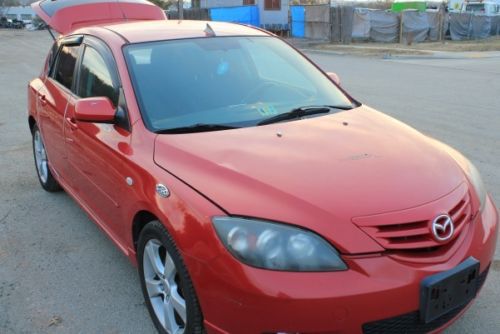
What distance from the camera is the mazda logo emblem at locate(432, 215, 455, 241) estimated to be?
7.45 feet

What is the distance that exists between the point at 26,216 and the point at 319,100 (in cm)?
292

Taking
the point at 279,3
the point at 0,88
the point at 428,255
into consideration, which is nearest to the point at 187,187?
the point at 428,255

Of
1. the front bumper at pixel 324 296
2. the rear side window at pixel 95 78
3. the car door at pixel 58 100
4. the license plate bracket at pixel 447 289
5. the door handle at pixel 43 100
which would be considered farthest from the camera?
the door handle at pixel 43 100

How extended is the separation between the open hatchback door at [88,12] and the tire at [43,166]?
3.69 feet

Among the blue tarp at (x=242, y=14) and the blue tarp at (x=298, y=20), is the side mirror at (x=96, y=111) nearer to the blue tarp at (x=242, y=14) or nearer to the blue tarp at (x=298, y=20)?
the blue tarp at (x=298, y=20)

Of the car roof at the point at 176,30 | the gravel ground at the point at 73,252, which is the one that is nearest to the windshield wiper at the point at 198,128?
the car roof at the point at 176,30

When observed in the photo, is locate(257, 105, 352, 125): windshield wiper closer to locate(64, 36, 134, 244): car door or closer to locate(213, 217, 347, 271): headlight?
locate(64, 36, 134, 244): car door

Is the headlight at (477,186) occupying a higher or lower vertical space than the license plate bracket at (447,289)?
higher

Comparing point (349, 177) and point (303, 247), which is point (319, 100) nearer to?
point (349, 177)

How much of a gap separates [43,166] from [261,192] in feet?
12.1

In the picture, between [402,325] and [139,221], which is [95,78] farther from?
[402,325]

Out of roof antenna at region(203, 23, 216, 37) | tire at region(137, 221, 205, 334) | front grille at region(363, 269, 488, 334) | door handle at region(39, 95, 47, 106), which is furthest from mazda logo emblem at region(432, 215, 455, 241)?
door handle at region(39, 95, 47, 106)

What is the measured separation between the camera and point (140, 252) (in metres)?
2.95

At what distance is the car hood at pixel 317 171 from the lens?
89.1 inches
